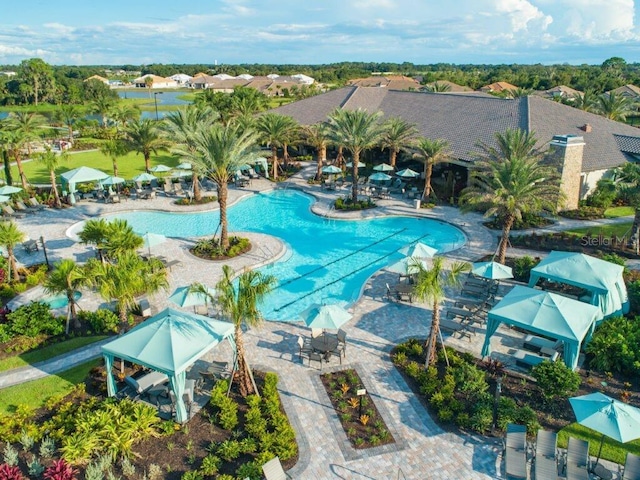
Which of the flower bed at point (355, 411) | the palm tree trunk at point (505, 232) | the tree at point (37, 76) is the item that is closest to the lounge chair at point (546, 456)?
the flower bed at point (355, 411)

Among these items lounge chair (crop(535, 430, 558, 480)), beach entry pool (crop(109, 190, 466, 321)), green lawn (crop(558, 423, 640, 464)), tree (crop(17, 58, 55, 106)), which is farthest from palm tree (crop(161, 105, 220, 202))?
tree (crop(17, 58, 55, 106))

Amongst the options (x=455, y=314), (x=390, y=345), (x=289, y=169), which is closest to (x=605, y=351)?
(x=455, y=314)

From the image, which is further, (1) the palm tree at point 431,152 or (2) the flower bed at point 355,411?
(1) the palm tree at point 431,152

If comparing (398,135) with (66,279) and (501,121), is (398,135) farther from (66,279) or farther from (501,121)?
(66,279)

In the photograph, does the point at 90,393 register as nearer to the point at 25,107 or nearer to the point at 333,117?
the point at 333,117

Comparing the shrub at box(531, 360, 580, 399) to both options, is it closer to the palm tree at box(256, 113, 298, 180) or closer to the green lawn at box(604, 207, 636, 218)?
the green lawn at box(604, 207, 636, 218)

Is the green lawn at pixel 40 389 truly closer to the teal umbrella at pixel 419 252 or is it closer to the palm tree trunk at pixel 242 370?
the palm tree trunk at pixel 242 370
